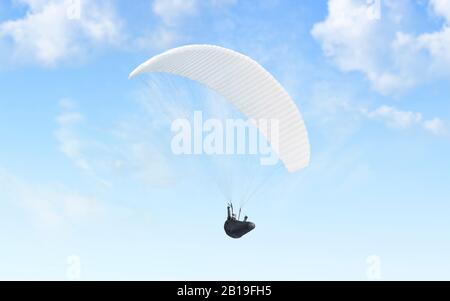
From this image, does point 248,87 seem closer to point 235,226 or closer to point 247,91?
point 247,91

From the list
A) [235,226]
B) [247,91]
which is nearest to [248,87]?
[247,91]

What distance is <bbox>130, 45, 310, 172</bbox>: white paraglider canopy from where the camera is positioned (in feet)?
68.0

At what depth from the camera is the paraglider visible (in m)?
20.7

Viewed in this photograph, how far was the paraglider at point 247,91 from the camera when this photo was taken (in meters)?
20.7

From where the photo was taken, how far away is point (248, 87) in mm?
21594

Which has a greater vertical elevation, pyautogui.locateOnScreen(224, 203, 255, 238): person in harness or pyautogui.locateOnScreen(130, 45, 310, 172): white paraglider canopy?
pyautogui.locateOnScreen(130, 45, 310, 172): white paraglider canopy

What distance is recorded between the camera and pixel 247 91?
2170cm

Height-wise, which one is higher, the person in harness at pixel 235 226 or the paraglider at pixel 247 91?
the paraglider at pixel 247 91

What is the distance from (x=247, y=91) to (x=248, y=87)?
16cm

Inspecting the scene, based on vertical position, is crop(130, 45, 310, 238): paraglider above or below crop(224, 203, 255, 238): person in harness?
above
